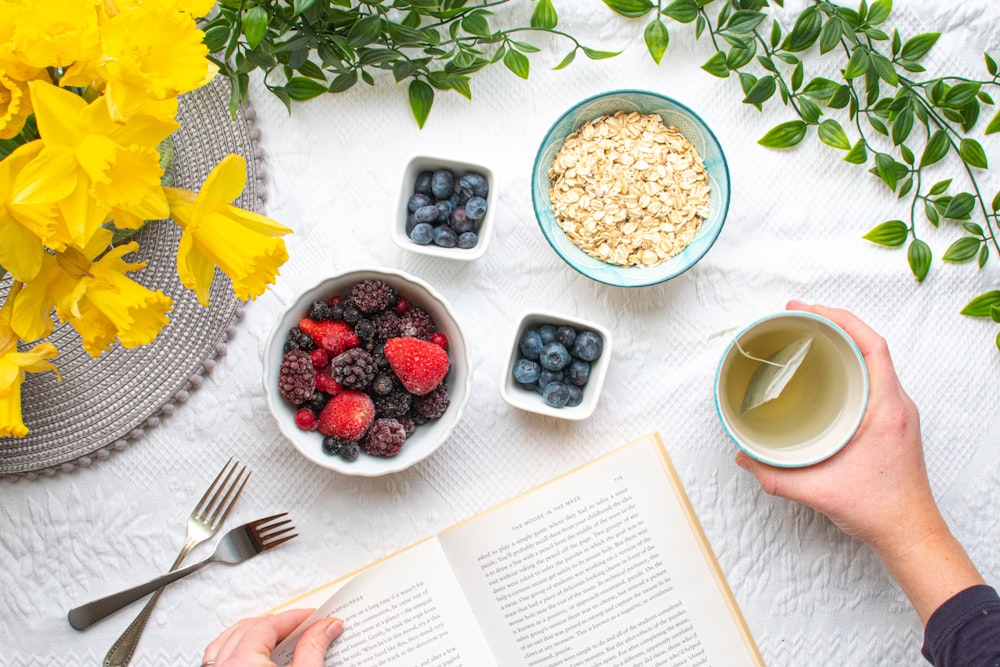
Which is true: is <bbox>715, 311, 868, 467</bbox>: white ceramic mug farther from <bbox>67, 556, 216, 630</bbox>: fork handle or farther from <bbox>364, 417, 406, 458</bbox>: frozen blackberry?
<bbox>67, 556, 216, 630</bbox>: fork handle

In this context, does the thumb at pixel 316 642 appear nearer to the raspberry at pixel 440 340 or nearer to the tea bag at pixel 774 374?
the raspberry at pixel 440 340

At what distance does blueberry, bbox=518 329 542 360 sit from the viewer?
3.06 feet

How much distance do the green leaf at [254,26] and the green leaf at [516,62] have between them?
0.99ft

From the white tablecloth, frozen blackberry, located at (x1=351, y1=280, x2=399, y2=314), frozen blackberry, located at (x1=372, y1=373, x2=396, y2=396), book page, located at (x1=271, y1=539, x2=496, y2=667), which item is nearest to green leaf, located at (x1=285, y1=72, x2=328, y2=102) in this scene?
the white tablecloth

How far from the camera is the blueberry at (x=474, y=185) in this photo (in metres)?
0.93

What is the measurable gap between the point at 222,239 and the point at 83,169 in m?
0.10

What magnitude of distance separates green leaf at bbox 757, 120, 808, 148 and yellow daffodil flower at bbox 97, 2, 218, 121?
71 centimetres

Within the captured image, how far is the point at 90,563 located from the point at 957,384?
1.12 metres

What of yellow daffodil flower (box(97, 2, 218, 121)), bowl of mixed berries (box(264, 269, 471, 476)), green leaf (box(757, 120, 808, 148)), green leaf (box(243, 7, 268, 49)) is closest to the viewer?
yellow daffodil flower (box(97, 2, 218, 121))

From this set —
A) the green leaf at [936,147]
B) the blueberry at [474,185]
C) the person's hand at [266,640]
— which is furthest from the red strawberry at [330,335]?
the green leaf at [936,147]

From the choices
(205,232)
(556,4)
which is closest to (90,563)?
(205,232)

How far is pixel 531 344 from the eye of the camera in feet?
3.06

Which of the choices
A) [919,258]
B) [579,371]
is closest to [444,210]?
[579,371]

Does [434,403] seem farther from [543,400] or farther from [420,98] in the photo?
[420,98]
